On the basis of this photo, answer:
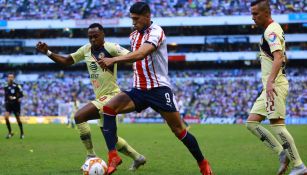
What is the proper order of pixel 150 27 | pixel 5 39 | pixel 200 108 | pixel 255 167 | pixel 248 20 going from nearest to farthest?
pixel 150 27
pixel 255 167
pixel 200 108
pixel 248 20
pixel 5 39

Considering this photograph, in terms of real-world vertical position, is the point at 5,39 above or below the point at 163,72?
below

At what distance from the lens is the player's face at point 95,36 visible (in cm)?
1027

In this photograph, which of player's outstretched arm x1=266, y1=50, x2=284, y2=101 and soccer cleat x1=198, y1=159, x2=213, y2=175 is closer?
player's outstretched arm x1=266, y1=50, x2=284, y2=101

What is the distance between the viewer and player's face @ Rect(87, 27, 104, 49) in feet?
33.7

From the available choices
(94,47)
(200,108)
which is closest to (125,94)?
Result: (94,47)

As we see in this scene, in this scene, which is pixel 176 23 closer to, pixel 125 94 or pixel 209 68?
pixel 209 68

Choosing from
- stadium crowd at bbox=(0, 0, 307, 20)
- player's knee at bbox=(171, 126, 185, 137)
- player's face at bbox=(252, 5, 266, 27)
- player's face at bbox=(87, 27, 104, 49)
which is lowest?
stadium crowd at bbox=(0, 0, 307, 20)

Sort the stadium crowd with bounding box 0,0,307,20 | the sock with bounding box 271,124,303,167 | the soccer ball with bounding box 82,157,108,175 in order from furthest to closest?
the stadium crowd with bounding box 0,0,307,20 → the sock with bounding box 271,124,303,167 → the soccer ball with bounding box 82,157,108,175

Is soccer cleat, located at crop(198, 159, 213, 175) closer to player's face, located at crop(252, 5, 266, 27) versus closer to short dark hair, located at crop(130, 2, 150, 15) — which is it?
player's face, located at crop(252, 5, 266, 27)

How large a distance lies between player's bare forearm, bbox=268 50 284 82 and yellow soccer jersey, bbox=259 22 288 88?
0.08m

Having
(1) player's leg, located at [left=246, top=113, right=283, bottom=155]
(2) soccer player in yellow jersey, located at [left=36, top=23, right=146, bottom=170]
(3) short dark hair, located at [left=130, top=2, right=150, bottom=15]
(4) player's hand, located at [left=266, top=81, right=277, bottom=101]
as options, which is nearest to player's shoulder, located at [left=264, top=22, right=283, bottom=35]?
(4) player's hand, located at [left=266, top=81, right=277, bottom=101]

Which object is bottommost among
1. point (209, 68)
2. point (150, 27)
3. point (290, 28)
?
point (209, 68)

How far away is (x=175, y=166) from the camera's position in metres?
10.8

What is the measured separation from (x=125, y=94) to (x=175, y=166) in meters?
2.66
